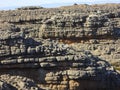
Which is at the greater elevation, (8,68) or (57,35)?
(8,68)

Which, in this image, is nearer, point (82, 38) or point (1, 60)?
point (1, 60)

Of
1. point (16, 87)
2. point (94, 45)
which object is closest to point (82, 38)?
point (94, 45)

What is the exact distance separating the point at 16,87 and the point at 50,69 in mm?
4250

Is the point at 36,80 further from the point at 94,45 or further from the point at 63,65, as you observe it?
the point at 94,45

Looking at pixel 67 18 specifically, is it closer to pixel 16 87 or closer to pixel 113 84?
pixel 113 84

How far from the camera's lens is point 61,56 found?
22.6 m

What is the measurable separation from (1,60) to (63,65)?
292cm

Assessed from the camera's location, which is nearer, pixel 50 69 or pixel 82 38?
pixel 50 69

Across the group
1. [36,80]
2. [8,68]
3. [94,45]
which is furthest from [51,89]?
[94,45]

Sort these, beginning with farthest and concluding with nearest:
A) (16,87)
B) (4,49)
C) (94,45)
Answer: (94,45) → (4,49) → (16,87)

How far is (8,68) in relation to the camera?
22438 mm

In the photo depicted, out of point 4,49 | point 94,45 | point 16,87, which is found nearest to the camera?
point 16,87

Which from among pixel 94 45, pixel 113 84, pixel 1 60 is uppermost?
pixel 1 60

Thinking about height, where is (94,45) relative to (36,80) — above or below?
below
